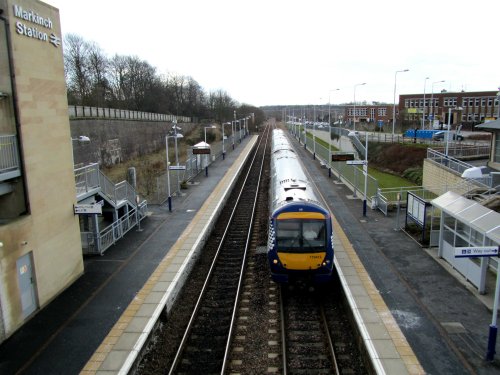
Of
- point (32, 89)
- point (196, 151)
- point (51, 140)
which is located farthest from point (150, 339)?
point (196, 151)

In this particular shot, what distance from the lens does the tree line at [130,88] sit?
61.4 meters

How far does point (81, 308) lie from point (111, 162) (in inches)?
1305

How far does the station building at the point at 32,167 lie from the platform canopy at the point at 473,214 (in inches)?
479

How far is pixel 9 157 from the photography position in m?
10.8

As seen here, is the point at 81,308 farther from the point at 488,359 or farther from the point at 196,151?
the point at 196,151

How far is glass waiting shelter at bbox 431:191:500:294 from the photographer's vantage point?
468 inches

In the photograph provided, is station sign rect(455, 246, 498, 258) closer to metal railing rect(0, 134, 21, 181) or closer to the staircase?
metal railing rect(0, 134, 21, 181)

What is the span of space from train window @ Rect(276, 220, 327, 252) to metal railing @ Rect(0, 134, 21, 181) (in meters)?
7.19

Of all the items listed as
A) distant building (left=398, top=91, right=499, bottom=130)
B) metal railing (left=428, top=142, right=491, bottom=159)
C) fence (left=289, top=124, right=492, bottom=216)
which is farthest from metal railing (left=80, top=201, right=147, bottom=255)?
distant building (left=398, top=91, right=499, bottom=130)

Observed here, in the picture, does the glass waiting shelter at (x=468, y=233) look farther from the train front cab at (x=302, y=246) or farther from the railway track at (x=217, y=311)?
the railway track at (x=217, y=311)

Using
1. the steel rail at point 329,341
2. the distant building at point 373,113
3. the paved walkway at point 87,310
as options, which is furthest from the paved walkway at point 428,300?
the distant building at point 373,113

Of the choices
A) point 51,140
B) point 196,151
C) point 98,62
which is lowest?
point 196,151

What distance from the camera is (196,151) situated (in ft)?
105

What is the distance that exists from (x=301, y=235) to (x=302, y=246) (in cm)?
32
